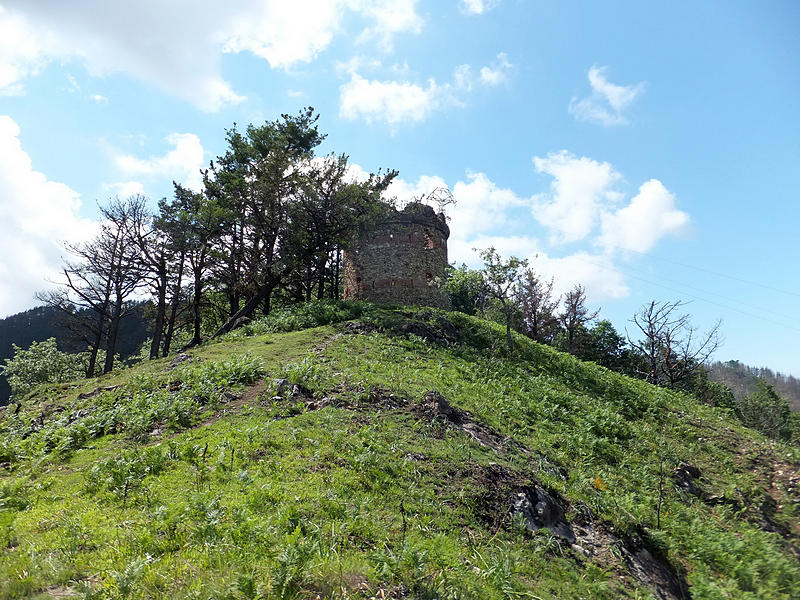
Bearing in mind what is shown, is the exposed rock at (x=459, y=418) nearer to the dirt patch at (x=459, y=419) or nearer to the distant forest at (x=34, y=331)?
the dirt patch at (x=459, y=419)

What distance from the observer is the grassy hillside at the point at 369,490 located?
4691mm

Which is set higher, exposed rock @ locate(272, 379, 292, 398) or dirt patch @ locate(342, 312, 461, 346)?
dirt patch @ locate(342, 312, 461, 346)

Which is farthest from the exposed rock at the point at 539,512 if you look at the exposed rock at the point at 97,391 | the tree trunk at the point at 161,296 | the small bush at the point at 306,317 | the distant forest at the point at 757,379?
the distant forest at the point at 757,379

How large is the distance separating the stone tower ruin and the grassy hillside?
10034 mm

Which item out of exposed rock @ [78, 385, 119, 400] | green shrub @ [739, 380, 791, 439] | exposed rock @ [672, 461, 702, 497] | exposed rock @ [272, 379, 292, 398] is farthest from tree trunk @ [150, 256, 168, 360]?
green shrub @ [739, 380, 791, 439]

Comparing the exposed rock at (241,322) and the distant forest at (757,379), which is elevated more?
the distant forest at (757,379)

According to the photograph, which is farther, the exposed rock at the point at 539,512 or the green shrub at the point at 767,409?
the green shrub at the point at 767,409

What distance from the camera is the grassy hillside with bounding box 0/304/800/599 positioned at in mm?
4691

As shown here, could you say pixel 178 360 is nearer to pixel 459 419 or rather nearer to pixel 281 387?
pixel 281 387

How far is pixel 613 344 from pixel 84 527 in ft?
133

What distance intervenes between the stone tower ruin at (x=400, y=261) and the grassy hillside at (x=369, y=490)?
10.0 meters

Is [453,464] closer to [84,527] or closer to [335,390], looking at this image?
[335,390]

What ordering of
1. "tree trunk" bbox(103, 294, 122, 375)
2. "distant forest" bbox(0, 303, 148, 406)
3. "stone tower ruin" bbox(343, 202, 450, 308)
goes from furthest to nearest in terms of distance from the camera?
"distant forest" bbox(0, 303, 148, 406), "tree trunk" bbox(103, 294, 122, 375), "stone tower ruin" bbox(343, 202, 450, 308)

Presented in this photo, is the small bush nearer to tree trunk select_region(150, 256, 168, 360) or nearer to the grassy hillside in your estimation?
the grassy hillside
